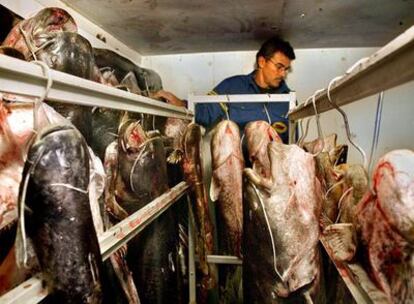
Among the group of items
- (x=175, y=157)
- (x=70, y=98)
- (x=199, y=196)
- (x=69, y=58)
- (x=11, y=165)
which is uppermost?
(x=69, y=58)

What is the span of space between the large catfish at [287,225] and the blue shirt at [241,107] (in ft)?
4.33

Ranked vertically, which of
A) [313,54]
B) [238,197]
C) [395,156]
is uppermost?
[313,54]

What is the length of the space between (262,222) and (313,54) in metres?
2.06

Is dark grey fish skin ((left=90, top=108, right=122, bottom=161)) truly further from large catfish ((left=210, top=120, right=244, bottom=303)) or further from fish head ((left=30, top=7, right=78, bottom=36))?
large catfish ((left=210, top=120, right=244, bottom=303))

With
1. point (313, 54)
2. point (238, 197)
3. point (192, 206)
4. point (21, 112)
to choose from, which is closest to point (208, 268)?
point (192, 206)

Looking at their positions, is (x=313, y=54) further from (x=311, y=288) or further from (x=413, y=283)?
(x=413, y=283)

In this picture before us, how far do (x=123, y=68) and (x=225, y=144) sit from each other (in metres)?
0.78

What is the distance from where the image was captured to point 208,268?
184 centimetres

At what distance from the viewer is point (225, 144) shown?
1.55m

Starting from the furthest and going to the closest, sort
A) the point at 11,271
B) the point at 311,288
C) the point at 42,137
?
1. the point at 311,288
2. the point at 11,271
3. the point at 42,137

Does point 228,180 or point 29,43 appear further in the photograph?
point 228,180

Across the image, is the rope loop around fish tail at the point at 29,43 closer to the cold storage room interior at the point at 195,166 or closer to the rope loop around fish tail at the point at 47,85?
the cold storage room interior at the point at 195,166

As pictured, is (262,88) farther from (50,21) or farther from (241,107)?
(50,21)

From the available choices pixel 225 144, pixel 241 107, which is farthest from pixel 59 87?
pixel 241 107
